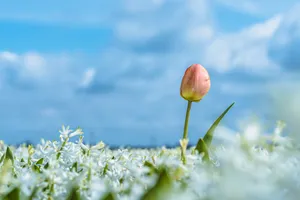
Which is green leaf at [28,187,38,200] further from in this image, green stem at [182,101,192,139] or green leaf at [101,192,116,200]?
green stem at [182,101,192,139]

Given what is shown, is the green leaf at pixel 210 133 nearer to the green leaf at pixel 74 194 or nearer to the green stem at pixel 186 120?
the green stem at pixel 186 120

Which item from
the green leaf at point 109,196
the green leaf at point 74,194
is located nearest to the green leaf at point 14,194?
the green leaf at point 74,194

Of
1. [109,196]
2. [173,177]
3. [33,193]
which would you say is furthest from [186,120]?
[109,196]

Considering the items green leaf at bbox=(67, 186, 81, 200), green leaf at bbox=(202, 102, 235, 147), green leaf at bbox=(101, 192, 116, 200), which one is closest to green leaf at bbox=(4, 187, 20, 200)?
green leaf at bbox=(67, 186, 81, 200)

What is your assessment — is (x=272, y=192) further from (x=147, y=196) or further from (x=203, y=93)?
(x=203, y=93)

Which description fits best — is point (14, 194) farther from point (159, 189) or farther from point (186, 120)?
point (186, 120)

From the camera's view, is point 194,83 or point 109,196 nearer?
point 109,196
